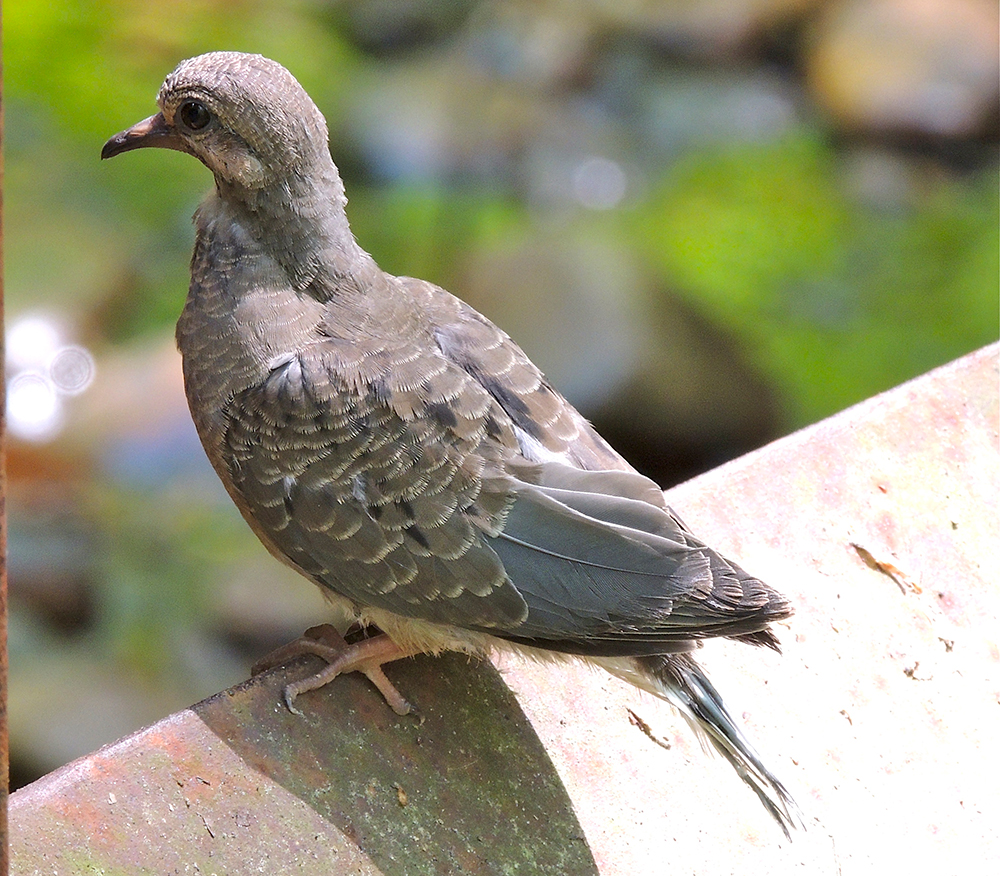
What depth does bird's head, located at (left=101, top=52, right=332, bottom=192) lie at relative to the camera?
11.3 feet

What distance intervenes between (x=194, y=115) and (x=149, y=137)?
219 mm

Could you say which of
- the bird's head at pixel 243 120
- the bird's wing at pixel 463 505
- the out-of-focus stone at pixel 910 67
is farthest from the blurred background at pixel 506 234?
the bird's head at pixel 243 120

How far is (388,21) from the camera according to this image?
10422mm

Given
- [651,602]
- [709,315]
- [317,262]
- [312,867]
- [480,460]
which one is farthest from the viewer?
[709,315]

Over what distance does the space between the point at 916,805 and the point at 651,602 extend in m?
0.87

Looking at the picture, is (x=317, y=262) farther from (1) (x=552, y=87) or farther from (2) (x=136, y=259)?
(1) (x=552, y=87)

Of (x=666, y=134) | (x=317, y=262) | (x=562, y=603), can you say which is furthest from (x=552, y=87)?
(x=562, y=603)

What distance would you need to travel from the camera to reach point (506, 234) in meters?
8.79

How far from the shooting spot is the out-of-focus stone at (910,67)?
32.8 ft

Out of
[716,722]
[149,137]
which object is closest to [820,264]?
[149,137]

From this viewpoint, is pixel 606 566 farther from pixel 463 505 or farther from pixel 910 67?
pixel 910 67

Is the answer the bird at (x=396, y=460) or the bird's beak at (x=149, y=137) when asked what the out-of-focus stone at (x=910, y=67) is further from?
the bird's beak at (x=149, y=137)

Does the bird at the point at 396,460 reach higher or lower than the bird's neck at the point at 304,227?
lower

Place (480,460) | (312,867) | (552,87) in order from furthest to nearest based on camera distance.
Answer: (552,87) → (480,460) → (312,867)
